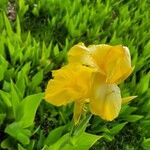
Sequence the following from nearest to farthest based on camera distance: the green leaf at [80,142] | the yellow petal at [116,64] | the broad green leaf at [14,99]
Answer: the yellow petal at [116,64] → the green leaf at [80,142] → the broad green leaf at [14,99]

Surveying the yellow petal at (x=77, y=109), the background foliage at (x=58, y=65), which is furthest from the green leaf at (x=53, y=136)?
the yellow petal at (x=77, y=109)

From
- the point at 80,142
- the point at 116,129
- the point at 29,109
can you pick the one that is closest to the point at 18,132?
the point at 29,109

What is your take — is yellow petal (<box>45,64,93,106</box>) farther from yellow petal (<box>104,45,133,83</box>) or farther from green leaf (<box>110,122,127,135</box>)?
green leaf (<box>110,122,127,135</box>)

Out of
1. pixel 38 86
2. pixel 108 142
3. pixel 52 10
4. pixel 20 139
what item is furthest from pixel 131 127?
pixel 52 10

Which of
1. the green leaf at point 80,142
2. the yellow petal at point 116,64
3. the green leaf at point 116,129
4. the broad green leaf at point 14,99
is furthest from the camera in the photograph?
the green leaf at point 116,129

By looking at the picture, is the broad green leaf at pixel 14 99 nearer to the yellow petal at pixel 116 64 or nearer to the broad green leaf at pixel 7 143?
the broad green leaf at pixel 7 143

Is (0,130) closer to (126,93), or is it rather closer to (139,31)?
(126,93)

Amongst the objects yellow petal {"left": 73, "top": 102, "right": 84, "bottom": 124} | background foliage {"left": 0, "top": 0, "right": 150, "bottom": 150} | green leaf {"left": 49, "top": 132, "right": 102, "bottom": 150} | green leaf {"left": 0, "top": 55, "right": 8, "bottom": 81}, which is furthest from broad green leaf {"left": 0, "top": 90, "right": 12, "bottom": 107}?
yellow petal {"left": 73, "top": 102, "right": 84, "bottom": 124}
